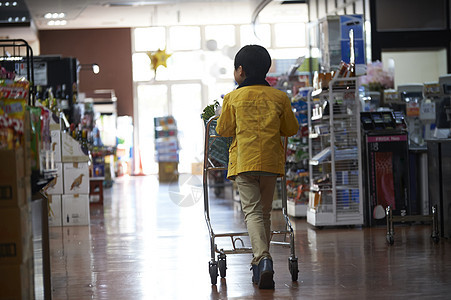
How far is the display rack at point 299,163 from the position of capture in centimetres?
787

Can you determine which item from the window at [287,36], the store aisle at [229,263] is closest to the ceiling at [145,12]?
the window at [287,36]

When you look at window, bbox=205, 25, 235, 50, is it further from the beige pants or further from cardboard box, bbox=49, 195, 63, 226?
the beige pants

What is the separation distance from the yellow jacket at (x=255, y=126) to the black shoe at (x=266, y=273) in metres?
0.50

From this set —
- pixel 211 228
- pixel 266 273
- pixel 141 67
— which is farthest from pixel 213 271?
pixel 141 67

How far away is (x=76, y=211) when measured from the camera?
26.3 ft

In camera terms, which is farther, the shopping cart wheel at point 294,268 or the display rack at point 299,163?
the display rack at point 299,163

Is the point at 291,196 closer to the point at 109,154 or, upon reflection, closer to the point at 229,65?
the point at 109,154

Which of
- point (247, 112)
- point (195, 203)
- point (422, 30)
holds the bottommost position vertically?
point (195, 203)

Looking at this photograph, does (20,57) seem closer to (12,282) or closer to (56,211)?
(56,211)

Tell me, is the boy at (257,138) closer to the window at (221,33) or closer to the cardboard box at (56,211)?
the cardboard box at (56,211)

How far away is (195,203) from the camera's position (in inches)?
423

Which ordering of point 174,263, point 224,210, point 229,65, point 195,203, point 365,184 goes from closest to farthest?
point 174,263
point 365,184
point 224,210
point 195,203
point 229,65

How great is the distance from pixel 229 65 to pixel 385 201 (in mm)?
12892

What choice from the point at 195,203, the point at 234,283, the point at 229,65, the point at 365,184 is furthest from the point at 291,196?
the point at 229,65
